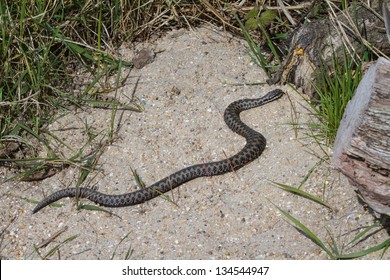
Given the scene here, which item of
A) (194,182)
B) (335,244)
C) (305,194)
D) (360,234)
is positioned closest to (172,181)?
(194,182)

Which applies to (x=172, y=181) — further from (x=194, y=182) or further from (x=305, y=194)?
(x=305, y=194)

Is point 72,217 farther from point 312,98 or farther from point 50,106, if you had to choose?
point 312,98

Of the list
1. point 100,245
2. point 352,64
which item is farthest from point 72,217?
point 352,64

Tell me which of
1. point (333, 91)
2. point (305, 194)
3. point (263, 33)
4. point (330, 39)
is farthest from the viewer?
point (263, 33)

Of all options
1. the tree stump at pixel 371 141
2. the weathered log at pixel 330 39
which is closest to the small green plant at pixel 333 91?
the weathered log at pixel 330 39

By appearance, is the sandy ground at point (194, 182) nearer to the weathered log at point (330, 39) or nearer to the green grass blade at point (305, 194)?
the green grass blade at point (305, 194)

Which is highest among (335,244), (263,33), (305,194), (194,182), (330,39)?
(330,39)

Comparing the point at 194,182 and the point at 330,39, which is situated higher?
the point at 330,39

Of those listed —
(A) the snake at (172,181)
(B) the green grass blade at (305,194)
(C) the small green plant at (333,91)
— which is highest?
(C) the small green plant at (333,91)
